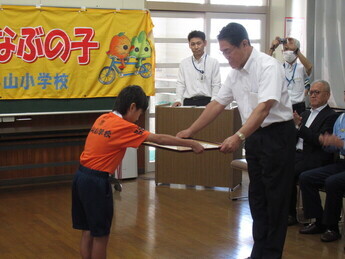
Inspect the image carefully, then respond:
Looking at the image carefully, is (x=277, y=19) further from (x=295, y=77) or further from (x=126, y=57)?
(x=126, y=57)

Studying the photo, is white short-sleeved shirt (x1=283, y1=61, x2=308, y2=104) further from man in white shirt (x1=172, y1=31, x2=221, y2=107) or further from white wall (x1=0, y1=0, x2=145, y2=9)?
white wall (x1=0, y1=0, x2=145, y2=9)

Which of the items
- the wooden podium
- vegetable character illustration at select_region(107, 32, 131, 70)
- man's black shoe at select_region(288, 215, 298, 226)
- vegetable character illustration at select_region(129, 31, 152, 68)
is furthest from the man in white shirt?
man's black shoe at select_region(288, 215, 298, 226)

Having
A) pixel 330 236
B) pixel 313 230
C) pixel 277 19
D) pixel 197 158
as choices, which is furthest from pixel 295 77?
pixel 330 236

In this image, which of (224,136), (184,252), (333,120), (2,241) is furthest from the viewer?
(224,136)

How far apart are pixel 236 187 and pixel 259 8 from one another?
288cm

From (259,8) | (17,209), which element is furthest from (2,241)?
(259,8)

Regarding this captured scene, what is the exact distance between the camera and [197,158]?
620cm

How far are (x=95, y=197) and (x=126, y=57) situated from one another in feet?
12.7

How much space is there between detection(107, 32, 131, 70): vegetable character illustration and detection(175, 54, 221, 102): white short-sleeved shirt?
817mm

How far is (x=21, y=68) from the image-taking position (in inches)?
242

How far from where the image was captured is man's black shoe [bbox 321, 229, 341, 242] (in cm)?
435

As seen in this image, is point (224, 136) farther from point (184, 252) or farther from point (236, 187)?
point (184, 252)

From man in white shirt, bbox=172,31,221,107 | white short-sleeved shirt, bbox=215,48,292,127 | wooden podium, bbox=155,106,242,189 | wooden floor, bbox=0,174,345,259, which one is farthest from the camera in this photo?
man in white shirt, bbox=172,31,221,107

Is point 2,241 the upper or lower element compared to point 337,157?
lower
